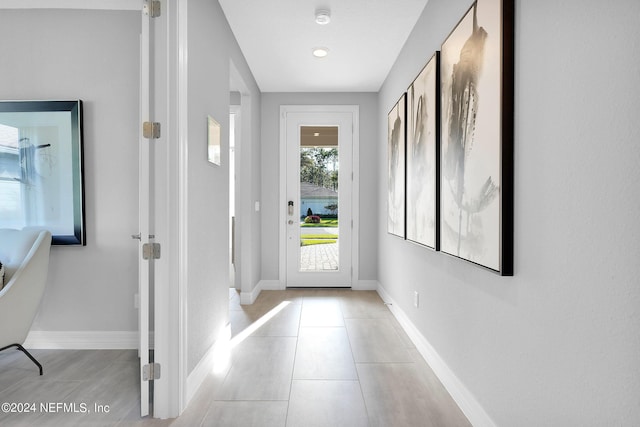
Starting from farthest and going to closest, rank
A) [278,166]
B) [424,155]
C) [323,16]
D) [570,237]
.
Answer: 1. [278,166]
2. [323,16]
3. [424,155]
4. [570,237]

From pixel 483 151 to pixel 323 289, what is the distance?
11.0 feet

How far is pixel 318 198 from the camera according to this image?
4590 mm

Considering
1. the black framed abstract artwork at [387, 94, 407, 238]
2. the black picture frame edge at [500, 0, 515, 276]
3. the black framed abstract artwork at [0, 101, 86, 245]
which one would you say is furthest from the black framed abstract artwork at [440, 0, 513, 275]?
the black framed abstract artwork at [0, 101, 86, 245]

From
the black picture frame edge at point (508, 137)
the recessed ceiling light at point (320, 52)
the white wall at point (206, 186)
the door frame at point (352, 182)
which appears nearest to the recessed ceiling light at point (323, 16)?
the recessed ceiling light at point (320, 52)

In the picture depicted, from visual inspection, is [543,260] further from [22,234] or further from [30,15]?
[30,15]

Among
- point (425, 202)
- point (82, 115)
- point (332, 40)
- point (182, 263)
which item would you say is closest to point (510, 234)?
point (425, 202)

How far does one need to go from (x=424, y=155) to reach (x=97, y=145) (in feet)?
8.05

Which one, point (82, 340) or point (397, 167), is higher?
point (397, 167)

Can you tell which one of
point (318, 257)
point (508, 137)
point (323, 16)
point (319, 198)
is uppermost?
point (323, 16)

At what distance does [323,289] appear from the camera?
457 cm

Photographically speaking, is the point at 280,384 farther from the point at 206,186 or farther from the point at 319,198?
the point at 319,198

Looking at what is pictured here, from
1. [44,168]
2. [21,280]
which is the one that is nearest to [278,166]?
[44,168]

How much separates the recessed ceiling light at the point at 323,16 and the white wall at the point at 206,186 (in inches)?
28.1

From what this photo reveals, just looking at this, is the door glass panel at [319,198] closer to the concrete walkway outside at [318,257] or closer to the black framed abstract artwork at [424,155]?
the concrete walkway outside at [318,257]
